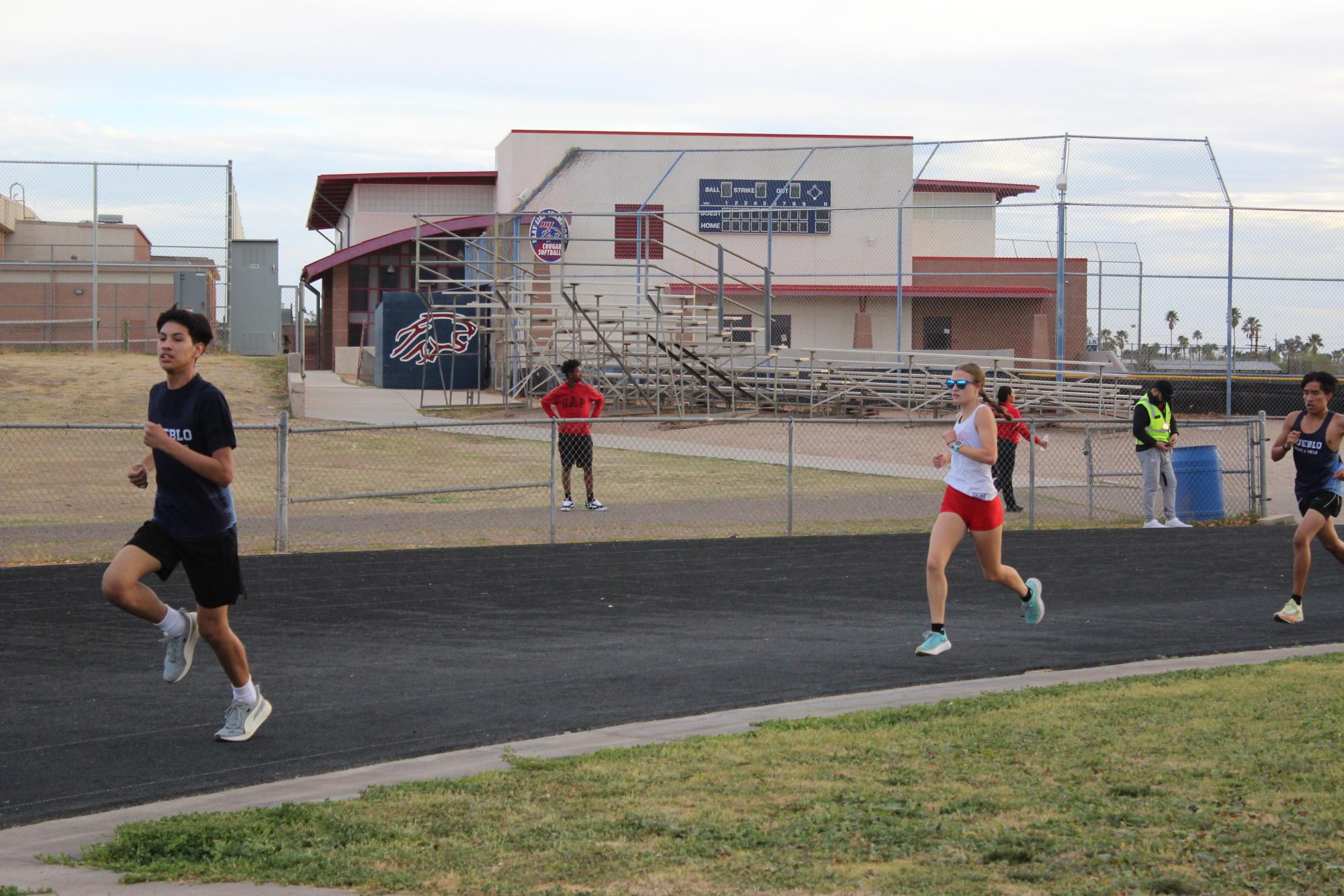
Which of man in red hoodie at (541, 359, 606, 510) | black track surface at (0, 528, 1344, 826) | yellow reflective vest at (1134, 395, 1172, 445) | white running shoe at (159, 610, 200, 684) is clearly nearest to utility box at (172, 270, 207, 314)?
man in red hoodie at (541, 359, 606, 510)

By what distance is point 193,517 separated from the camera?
6246mm

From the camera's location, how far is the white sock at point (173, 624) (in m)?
6.51

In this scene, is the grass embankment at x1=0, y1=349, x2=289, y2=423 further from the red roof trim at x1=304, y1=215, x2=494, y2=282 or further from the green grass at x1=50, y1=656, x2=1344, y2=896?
the green grass at x1=50, y1=656, x2=1344, y2=896

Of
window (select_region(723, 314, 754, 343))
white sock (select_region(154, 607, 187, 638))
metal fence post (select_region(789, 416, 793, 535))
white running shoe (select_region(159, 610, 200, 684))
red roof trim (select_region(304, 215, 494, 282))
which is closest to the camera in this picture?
white sock (select_region(154, 607, 187, 638))

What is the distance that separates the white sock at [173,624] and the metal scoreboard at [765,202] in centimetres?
3166

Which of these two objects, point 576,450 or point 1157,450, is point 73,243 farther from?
point 1157,450

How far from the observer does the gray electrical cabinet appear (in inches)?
1180

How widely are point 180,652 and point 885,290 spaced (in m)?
31.9

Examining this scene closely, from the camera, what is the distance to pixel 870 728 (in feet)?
21.1

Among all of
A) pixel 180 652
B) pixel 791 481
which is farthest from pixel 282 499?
pixel 180 652

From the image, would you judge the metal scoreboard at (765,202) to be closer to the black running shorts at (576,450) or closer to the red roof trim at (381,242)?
the red roof trim at (381,242)

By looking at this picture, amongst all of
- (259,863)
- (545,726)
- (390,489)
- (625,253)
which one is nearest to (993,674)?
(545,726)

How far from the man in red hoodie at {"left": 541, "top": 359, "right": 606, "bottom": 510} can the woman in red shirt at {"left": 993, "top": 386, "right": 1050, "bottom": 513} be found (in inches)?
187

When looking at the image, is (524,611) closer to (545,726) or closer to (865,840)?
(545,726)
